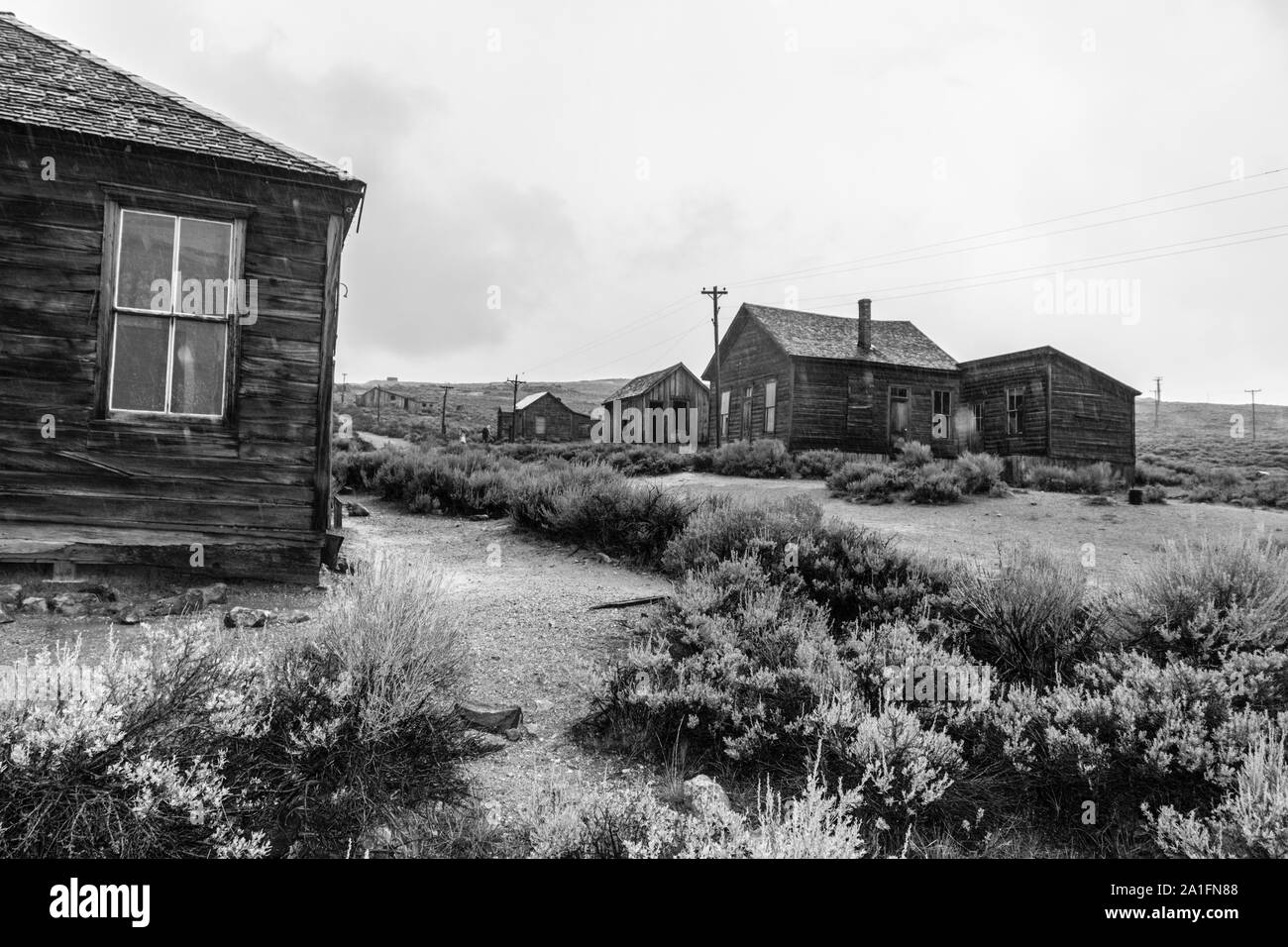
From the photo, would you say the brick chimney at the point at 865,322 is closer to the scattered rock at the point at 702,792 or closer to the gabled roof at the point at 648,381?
the gabled roof at the point at 648,381

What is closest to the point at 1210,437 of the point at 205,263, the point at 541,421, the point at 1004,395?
the point at 1004,395

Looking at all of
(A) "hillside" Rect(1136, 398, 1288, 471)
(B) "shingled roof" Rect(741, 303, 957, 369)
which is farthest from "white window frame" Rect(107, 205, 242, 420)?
(A) "hillside" Rect(1136, 398, 1288, 471)

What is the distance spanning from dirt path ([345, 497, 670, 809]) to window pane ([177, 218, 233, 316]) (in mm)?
2877

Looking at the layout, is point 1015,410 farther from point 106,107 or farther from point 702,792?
point 106,107

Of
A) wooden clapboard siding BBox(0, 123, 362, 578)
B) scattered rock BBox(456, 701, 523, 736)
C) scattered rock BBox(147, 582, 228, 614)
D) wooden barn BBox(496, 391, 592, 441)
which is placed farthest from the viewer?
wooden barn BBox(496, 391, 592, 441)

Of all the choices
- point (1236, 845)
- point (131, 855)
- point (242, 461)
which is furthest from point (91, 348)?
point (1236, 845)

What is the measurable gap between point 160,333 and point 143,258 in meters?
0.68

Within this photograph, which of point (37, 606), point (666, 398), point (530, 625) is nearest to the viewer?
point (37, 606)

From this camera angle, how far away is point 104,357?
19.8 ft

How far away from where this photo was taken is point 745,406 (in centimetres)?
2786

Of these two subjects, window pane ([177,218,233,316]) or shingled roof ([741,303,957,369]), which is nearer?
window pane ([177,218,233,316])

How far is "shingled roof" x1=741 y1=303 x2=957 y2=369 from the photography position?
82.2 feet

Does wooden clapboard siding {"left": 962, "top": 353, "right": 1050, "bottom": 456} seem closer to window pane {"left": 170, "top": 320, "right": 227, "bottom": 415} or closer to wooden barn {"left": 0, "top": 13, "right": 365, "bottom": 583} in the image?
wooden barn {"left": 0, "top": 13, "right": 365, "bottom": 583}

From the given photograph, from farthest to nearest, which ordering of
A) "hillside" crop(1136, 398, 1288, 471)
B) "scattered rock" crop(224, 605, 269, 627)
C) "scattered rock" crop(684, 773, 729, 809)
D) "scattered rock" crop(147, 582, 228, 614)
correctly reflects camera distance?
"hillside" crop(1136, 398, 1288, 471), "scattered rock" crop(147, 582, 228, 614), "scattered rock" crop(224, 605, 269, 627), "scattered rock" crop(684, 773, 729, 809)
